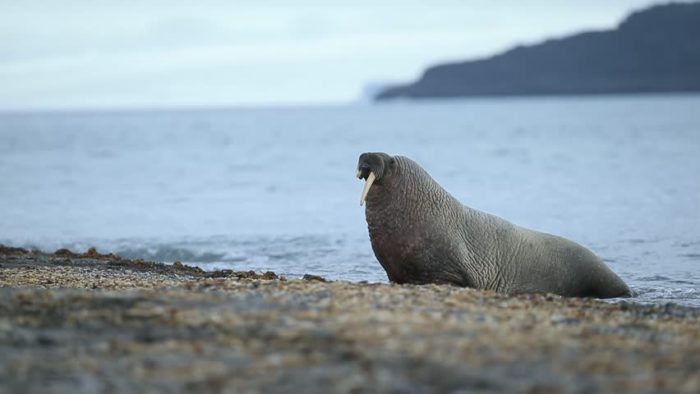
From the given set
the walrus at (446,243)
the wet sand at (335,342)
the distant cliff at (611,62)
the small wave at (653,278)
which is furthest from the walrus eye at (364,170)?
the distant cliff at (611,62)

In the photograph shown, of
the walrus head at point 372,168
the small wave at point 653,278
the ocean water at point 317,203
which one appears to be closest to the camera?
the walrus head at point 372,168

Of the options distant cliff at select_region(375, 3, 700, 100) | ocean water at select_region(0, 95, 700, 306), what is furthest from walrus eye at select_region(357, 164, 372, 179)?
distant cliff at select_region(375, 3, 700, 100)

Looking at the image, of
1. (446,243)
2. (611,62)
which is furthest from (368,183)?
(611,62)

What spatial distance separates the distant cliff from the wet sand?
6747 inches

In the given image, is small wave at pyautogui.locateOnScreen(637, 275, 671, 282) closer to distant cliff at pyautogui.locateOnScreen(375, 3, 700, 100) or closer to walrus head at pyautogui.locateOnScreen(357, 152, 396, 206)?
walrus head at pyautogui.locateOnScreen(357, 152, 396, 206)

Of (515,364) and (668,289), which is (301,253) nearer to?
(668,289)

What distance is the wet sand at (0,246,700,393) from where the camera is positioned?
547 cm

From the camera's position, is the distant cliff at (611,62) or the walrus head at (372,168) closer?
the walrus head at (372,168)

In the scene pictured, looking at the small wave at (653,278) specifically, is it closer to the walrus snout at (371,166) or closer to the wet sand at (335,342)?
the walrus snout at (371,166)

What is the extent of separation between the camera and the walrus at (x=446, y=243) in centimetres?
1080

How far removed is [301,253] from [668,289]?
21.1ft

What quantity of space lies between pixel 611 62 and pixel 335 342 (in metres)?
181

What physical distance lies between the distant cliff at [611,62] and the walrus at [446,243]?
167 meters

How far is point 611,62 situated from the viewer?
179875mm
